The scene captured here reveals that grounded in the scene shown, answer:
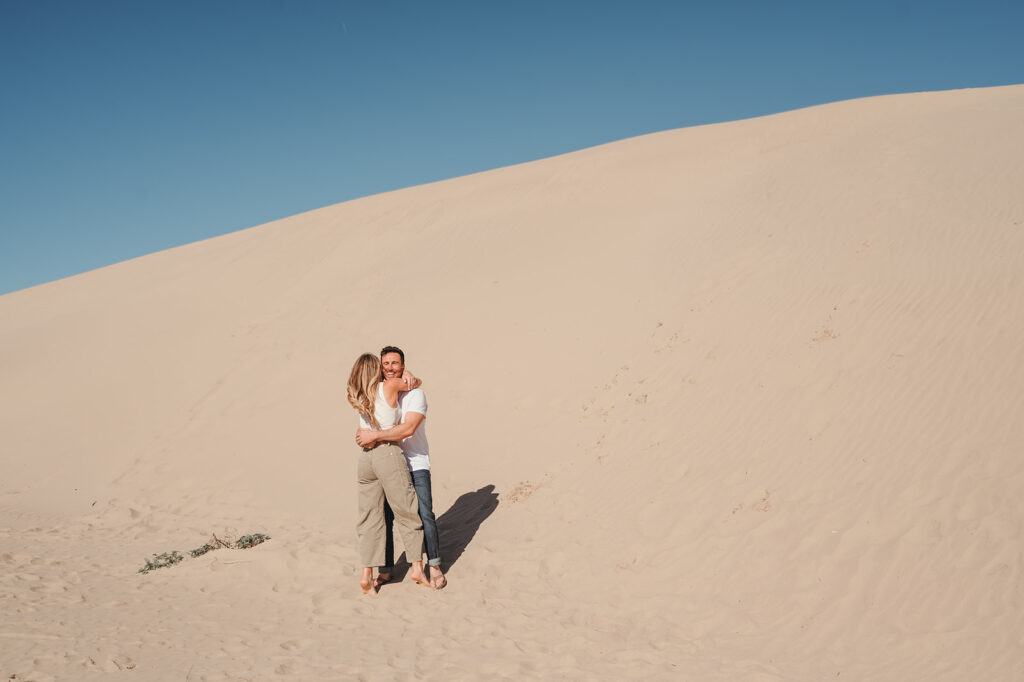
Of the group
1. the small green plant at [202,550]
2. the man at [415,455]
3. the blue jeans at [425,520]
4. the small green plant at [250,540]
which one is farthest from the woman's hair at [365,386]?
the small green plant at [202,550]

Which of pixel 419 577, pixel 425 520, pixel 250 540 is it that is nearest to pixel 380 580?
pixel 419 577

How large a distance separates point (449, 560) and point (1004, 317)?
256 inches

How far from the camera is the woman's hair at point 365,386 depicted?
543 cm

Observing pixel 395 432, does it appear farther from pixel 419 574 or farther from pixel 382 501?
pixel 419 574

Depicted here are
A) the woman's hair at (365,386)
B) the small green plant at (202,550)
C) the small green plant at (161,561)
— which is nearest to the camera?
the woman's hair at (365,386)

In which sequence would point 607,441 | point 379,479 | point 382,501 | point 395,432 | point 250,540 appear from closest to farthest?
1. point 395,432
2. point 379,479
3. point 382,501
4. point 250,540
5. point 607,441

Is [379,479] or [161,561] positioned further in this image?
[161,561]

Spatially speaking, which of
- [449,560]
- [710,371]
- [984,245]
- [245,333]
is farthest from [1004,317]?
[245,333]

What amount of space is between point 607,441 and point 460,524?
2.22 meters

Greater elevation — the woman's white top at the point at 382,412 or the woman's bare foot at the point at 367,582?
the woman's white top at the point at 382,412

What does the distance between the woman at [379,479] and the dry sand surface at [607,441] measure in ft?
1.34

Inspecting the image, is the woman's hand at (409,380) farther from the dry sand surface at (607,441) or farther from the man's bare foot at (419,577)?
the dry sand surface at (607,441)

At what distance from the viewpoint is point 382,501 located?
573 cm

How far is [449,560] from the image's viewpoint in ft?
21.2
